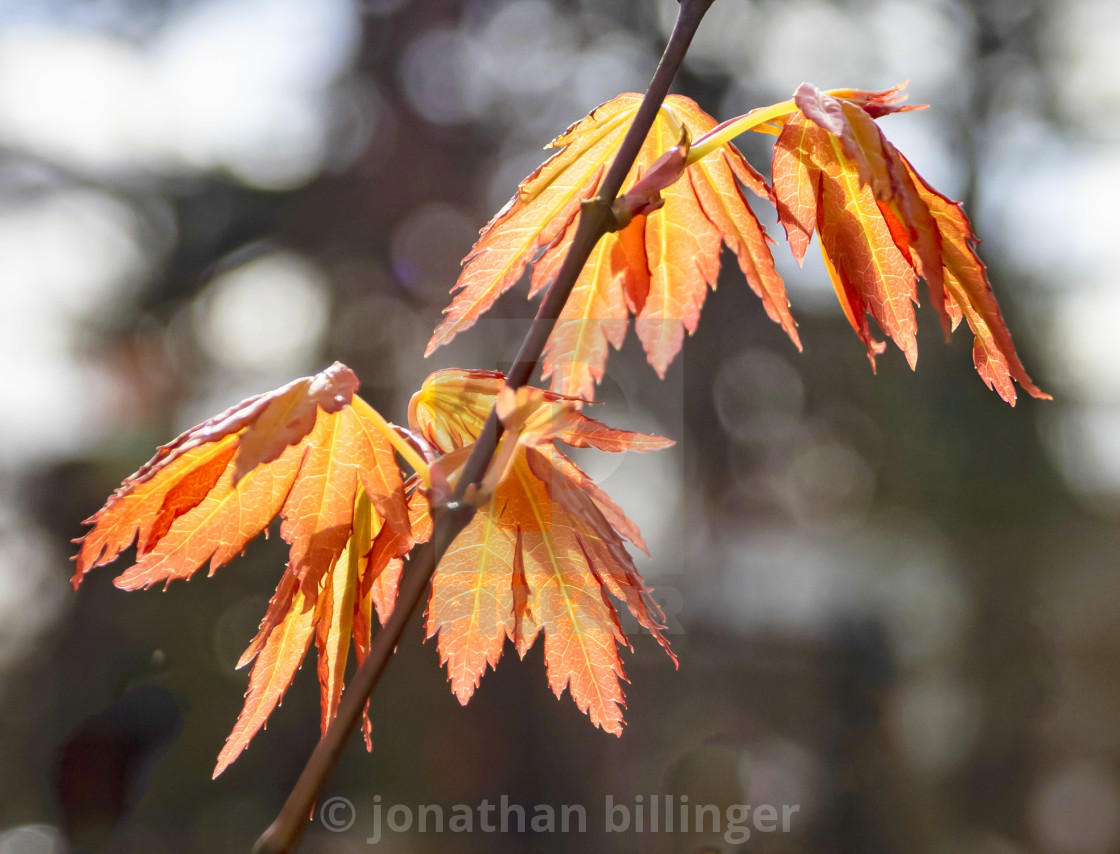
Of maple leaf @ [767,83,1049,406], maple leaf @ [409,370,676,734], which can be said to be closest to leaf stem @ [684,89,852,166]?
maple leaf @ [767,83,1049,406]

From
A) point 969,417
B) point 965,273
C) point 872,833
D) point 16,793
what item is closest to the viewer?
point 965,273

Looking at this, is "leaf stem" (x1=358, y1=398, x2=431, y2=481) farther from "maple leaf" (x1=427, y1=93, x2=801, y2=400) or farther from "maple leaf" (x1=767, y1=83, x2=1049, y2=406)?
"maple leaf" (x1=767, y1=83, x2=1049, y2=406)

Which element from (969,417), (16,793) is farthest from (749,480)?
(16,793)

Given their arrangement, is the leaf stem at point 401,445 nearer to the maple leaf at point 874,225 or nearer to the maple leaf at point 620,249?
the maple leaf at point 620,249

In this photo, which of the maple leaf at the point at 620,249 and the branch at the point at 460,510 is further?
the maple leaf at the point at 620,249

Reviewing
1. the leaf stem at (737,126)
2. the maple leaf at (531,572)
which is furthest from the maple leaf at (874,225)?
the maple leaf at (531,572)

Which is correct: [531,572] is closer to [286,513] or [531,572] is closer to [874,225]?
[286,513]

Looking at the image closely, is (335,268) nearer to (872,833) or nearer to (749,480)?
(749,480)
